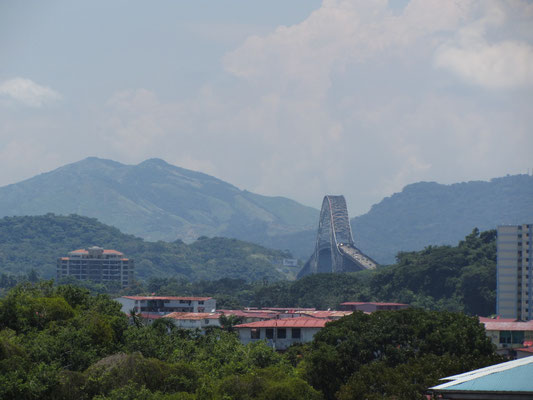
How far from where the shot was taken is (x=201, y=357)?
5459cm

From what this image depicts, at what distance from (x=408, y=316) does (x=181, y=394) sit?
67.9 feet

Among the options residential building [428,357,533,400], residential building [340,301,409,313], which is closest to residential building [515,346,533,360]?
residential building [428,357,533,400]

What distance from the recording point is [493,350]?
192ft

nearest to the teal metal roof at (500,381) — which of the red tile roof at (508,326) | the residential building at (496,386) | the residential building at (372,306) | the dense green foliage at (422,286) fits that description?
the residential building at (496,386)

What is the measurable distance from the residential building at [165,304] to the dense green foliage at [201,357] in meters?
55.2

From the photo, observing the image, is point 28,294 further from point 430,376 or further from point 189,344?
point 430,376

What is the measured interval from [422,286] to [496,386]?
137 m

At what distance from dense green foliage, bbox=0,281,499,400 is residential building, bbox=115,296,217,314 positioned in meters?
55.2

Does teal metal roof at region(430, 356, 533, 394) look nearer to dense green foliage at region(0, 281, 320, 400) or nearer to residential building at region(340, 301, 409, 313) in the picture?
dense green foliage at region(0, 281, 320, 400)

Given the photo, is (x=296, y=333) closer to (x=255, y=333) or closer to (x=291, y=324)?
(x=291, y=324)

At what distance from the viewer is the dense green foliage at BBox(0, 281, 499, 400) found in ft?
145

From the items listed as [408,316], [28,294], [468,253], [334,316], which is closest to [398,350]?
[408,316]

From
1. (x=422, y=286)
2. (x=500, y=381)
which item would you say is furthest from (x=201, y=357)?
(x=422, y=286)

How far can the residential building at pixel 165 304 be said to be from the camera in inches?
4808
